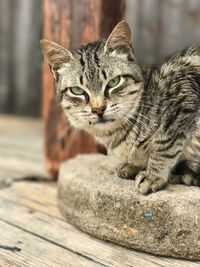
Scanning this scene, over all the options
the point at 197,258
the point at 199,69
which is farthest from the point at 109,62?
the point at 197,258

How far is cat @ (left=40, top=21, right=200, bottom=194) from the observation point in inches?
85.4

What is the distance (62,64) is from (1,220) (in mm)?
869

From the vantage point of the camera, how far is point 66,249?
214 centimetres

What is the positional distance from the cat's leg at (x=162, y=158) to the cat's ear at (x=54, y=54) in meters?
0.59

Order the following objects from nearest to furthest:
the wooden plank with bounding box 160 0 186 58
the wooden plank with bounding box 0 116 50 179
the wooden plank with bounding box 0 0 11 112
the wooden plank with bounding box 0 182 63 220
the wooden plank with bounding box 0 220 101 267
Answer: the wooden plank with bounding box 0 220 101 267 < the wooden plank with bounding box 0 182 63 220 < the wooden plank with bounding box 0 116 50 179 < the wooden plank with bounding box 160 0 186 58 < the wooden plank with bounding box 0 0 11 112

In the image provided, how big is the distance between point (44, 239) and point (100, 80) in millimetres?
792

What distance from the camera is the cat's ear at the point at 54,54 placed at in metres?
2.26

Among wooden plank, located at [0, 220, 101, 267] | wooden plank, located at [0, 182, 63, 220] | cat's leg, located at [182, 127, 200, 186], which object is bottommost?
wooden plank, located at [0, 220, 101, 267]

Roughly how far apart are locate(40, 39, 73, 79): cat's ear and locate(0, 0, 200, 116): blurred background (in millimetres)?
2007

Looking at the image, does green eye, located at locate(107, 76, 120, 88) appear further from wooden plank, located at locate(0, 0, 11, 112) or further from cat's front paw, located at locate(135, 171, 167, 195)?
wooden plank, located at locate(0, 0, 11, 112)

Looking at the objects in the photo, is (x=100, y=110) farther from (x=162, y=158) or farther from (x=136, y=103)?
(x=162, y=158)

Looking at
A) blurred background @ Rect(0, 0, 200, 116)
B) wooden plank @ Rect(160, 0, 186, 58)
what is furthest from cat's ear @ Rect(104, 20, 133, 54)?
wooden plank @ Rect(160, 0, 186, 58)

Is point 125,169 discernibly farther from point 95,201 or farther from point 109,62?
point 109,62

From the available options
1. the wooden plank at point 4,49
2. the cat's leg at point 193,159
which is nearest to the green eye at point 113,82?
the cat's leg at point 193,159
